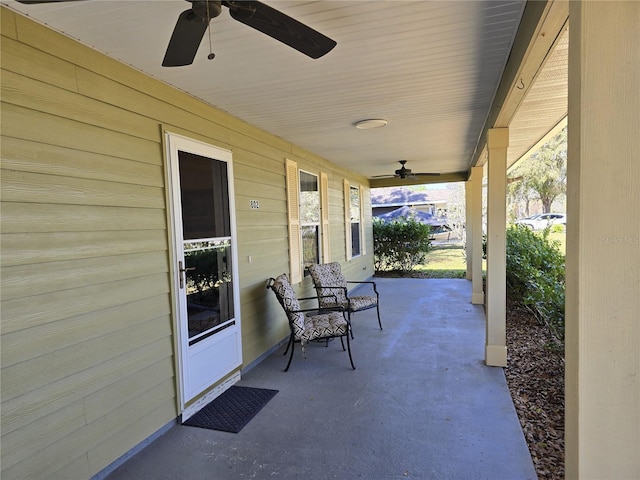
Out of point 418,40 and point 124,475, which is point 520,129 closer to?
point 418,40

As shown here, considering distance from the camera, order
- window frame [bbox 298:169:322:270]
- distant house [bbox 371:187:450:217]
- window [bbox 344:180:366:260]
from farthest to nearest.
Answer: distant house [bbox 371:187:450:217]
window [bbox 344:180:366:260]
window frame [bbox 298:169:322:270]

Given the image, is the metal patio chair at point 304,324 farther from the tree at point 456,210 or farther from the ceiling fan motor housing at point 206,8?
the tree at point 456,210

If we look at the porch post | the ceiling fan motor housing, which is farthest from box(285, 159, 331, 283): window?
the porch post

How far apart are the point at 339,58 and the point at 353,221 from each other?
19.8 ft

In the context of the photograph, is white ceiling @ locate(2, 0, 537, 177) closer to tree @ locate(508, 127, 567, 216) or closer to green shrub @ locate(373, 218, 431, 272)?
green shrub @ locate(373, 218, 431, 272)

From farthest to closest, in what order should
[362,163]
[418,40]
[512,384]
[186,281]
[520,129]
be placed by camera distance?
[362,163], [520,129], [512,384], [186,281], [418,40]

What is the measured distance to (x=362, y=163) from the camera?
22.8ft

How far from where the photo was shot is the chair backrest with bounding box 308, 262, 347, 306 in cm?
501

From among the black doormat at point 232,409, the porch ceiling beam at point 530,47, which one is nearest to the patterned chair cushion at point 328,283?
the black doormat at point 232,409

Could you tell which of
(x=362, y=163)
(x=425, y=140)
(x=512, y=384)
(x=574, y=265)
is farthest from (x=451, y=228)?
(x=574, y=265)

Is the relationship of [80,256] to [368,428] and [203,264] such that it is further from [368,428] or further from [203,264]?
[368,428]

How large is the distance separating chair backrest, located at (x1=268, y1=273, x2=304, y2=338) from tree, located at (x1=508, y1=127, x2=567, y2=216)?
43.0 ft

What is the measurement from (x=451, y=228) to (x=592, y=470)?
52.6ft

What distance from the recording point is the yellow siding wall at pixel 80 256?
1.78 m
